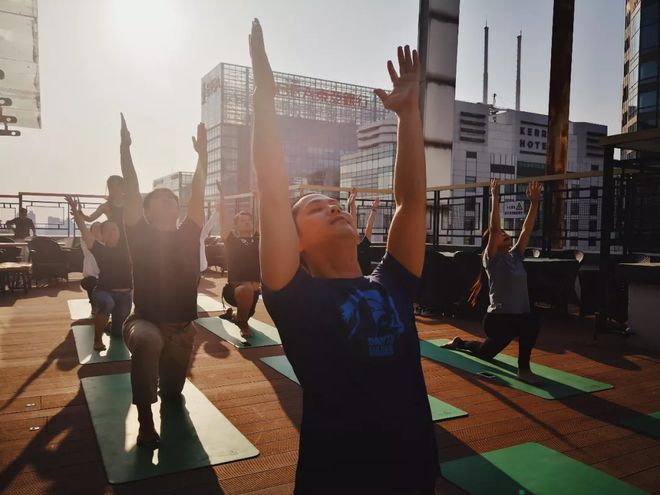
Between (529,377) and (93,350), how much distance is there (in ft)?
14.7

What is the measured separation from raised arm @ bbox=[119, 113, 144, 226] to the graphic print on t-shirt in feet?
7.38

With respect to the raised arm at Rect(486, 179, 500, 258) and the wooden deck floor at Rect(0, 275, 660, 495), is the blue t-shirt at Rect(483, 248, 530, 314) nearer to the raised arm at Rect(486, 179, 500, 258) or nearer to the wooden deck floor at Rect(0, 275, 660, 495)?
the raised arm at Rect(486, 179, 500, 258)

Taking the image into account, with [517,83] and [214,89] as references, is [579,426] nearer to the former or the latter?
[517,83]

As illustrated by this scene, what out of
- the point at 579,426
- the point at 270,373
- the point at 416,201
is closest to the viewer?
the point at 416,201

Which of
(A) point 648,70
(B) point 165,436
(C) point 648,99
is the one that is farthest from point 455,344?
(A) point 648,70

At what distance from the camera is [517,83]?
6131 centimetres

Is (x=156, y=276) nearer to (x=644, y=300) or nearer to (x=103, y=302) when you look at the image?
(x=103, y=302)

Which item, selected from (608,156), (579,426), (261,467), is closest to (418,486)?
(261,467)

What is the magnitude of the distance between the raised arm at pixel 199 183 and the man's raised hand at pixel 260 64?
204 centimetres

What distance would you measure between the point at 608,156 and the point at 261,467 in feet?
18.2

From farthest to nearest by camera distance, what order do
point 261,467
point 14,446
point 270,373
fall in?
point 270,373 → point 14,446 → point 261,467

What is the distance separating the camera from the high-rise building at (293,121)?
6919 cm

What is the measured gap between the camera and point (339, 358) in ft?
4.11

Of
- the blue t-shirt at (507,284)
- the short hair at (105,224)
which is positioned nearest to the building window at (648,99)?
the blue t-shirt at (507,284)
